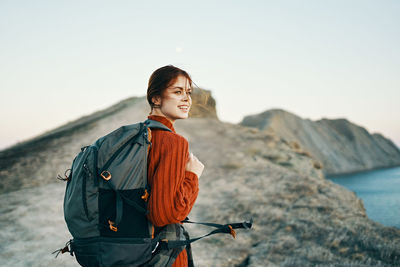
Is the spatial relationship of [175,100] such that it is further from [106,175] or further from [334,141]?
[334,141]

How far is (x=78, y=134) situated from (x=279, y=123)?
4716 centimetres

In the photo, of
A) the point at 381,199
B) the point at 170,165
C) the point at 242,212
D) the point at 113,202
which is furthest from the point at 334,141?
the point at 113,202

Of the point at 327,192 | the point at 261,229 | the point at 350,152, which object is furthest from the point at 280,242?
the point at 350,152

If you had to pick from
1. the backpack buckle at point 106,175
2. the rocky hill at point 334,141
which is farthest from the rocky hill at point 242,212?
the rocky hill at point 334,141

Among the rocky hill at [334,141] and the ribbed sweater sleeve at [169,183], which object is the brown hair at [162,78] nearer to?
the ribbed sweater sleeve at [169,183]

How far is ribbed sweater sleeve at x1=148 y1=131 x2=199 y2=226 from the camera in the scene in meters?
1.32

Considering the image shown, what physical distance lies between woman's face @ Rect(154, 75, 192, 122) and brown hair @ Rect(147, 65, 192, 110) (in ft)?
0.07

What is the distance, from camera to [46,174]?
7.84 m

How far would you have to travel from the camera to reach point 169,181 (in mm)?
1321

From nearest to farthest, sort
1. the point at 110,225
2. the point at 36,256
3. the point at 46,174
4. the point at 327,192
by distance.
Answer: the point at 110,225, the point at 36,256, the point at 327,192, the point at 46,174

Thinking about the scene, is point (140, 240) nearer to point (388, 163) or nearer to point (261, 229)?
point (261, 229)

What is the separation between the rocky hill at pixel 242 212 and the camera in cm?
406

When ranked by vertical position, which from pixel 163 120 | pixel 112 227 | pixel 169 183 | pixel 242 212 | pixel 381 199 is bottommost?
pixel 381 199

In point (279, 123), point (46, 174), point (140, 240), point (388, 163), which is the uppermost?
point (140, 240)
